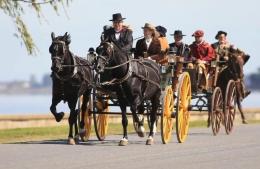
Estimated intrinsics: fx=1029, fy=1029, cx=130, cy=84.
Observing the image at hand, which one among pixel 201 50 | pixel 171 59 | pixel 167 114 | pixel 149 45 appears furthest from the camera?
pixel 201 50

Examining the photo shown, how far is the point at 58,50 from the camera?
64.4ft

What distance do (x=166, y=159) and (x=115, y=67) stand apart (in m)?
3.34

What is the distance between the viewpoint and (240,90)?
28.2m

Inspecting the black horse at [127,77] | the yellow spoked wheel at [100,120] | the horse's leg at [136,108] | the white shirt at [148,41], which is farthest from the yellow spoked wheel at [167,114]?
the yellow spoked wheel at [100,120]

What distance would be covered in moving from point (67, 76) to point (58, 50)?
0.60m

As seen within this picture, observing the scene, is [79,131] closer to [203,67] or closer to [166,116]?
[166,116]

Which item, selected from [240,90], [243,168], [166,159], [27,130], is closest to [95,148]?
[166,159]

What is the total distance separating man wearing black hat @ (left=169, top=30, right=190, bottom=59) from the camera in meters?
23.0

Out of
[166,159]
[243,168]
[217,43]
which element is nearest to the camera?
[243,168]

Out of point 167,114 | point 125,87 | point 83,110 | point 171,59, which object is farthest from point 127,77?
point 171,59

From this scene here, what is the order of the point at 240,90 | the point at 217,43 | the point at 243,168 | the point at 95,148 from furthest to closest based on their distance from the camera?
the point at 240,90 → the point at 217,43 → the point at 95,148 → the point at 243,168

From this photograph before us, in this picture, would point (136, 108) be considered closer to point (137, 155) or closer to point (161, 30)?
point (137, 155)

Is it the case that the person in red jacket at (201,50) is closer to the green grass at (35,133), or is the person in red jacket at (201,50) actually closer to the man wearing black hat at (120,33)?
the green grass at (35,133)

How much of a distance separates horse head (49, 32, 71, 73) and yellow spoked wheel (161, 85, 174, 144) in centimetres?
223
